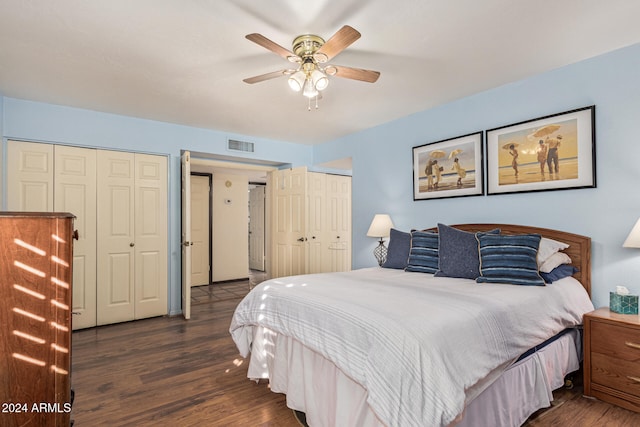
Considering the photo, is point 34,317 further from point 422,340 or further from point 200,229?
point 200,229

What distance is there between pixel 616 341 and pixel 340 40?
2.58m

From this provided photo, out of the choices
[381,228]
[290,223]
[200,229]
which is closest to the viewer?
[381,228]

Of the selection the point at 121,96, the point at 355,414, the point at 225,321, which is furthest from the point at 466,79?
the point at 225,321

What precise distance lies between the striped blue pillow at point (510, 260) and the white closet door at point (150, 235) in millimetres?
3705

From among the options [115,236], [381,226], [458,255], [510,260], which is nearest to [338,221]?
[381,226]

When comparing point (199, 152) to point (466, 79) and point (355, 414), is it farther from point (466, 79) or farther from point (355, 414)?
point (355, 414)

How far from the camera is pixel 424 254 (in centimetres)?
306

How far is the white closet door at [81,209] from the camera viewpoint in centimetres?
362

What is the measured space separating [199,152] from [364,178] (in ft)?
7.61

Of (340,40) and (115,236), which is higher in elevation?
(340,40)

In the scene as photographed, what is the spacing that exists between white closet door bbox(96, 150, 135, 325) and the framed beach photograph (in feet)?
11.5

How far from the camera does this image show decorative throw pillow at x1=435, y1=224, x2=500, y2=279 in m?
2.69

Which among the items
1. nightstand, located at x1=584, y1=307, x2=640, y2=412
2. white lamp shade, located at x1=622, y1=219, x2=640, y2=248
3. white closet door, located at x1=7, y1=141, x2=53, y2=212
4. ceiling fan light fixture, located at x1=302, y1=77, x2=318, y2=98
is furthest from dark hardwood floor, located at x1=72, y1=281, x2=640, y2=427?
ceiling fan light fixture, located at x1=302, y1=77, x2=318, y2=98

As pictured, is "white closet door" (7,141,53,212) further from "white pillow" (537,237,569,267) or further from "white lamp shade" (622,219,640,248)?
"white lamp shade" (622,219,640,248)
